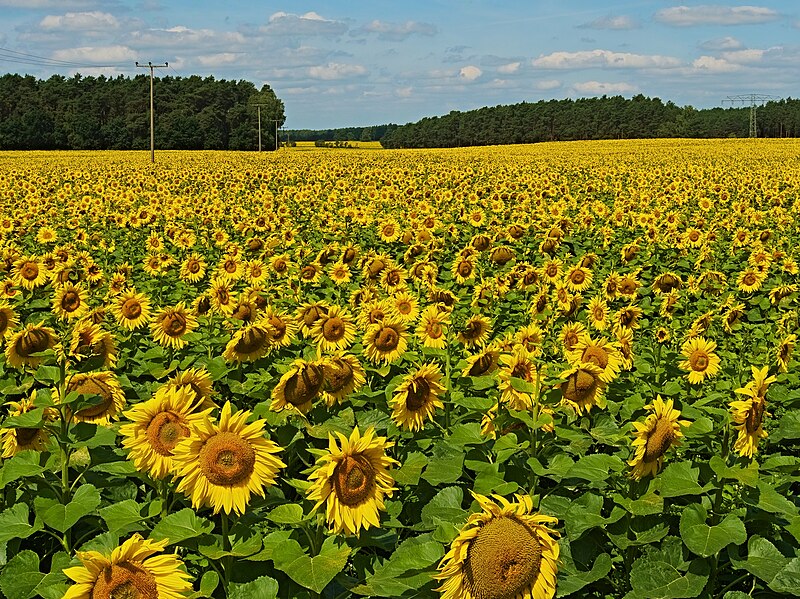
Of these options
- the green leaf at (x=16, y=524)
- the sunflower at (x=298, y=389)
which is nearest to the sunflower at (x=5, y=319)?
the green leaf at (x=16, y=524)

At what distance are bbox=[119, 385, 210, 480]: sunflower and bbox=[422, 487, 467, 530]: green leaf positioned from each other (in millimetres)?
867

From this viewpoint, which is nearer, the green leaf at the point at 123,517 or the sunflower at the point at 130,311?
the green leaf at the point at 123,517

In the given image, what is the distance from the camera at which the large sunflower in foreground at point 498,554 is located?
2166mm

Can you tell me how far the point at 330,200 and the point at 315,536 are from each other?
1338 centimetres

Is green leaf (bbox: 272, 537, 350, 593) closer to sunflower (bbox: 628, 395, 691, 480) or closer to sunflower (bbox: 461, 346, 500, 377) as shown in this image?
sunflower (bbox: 628, 395, 691, 480)

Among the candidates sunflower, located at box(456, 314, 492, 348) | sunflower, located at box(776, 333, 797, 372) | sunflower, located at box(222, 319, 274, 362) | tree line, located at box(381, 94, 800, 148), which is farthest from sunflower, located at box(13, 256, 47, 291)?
tree line, located at box(381, 94, 800, 148)

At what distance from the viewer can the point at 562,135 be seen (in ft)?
351

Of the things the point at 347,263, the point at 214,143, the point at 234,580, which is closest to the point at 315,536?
the point at 234,580

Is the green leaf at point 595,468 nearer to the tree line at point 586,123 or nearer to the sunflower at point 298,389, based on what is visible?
the sunflower at point 298,389

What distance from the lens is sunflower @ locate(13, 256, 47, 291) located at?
6.77m

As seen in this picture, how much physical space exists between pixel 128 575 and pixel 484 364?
2.28 m

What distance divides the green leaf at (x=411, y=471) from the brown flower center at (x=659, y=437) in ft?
2.78

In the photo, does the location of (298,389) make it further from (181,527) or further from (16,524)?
(16,524)

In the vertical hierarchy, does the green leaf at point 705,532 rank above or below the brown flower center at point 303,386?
below
